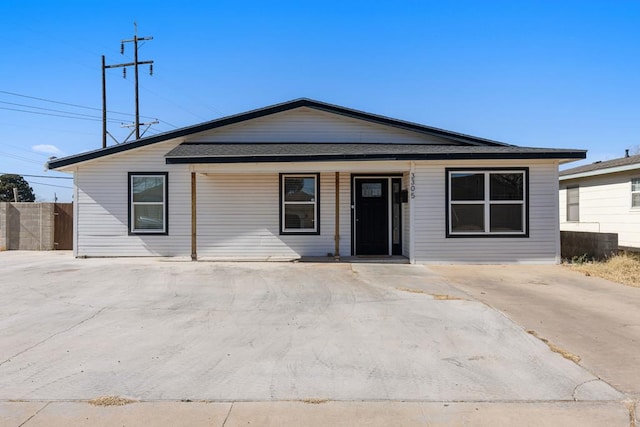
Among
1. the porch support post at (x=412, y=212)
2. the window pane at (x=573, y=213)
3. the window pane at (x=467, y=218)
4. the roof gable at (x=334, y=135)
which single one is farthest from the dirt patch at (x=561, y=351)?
the window pane at (x=573, y=213)

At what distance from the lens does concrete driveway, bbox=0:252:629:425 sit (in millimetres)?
3836

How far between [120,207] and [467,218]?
9.72 m

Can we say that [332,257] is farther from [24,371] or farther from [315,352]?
[24,371]

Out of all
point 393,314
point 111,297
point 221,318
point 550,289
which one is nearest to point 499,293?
point 550,289

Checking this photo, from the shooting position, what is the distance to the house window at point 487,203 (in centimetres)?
1122

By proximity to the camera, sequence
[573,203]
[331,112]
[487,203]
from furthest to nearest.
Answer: [573,203], [331,112], [487,203]

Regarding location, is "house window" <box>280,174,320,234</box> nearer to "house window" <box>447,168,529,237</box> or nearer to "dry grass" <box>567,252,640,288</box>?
"house window" <box>447,168,529,237</box>

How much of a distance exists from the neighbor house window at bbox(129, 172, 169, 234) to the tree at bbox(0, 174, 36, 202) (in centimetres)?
3768

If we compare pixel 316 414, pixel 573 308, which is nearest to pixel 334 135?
pixel 573 308

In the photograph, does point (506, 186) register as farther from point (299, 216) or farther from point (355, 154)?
point (299, 216)

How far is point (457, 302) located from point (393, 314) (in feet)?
4.39

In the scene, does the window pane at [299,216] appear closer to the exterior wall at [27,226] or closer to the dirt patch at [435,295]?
the dirt patch at [435,295]

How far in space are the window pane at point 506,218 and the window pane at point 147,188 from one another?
364 inches

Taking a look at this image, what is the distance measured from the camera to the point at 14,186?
149 ft
